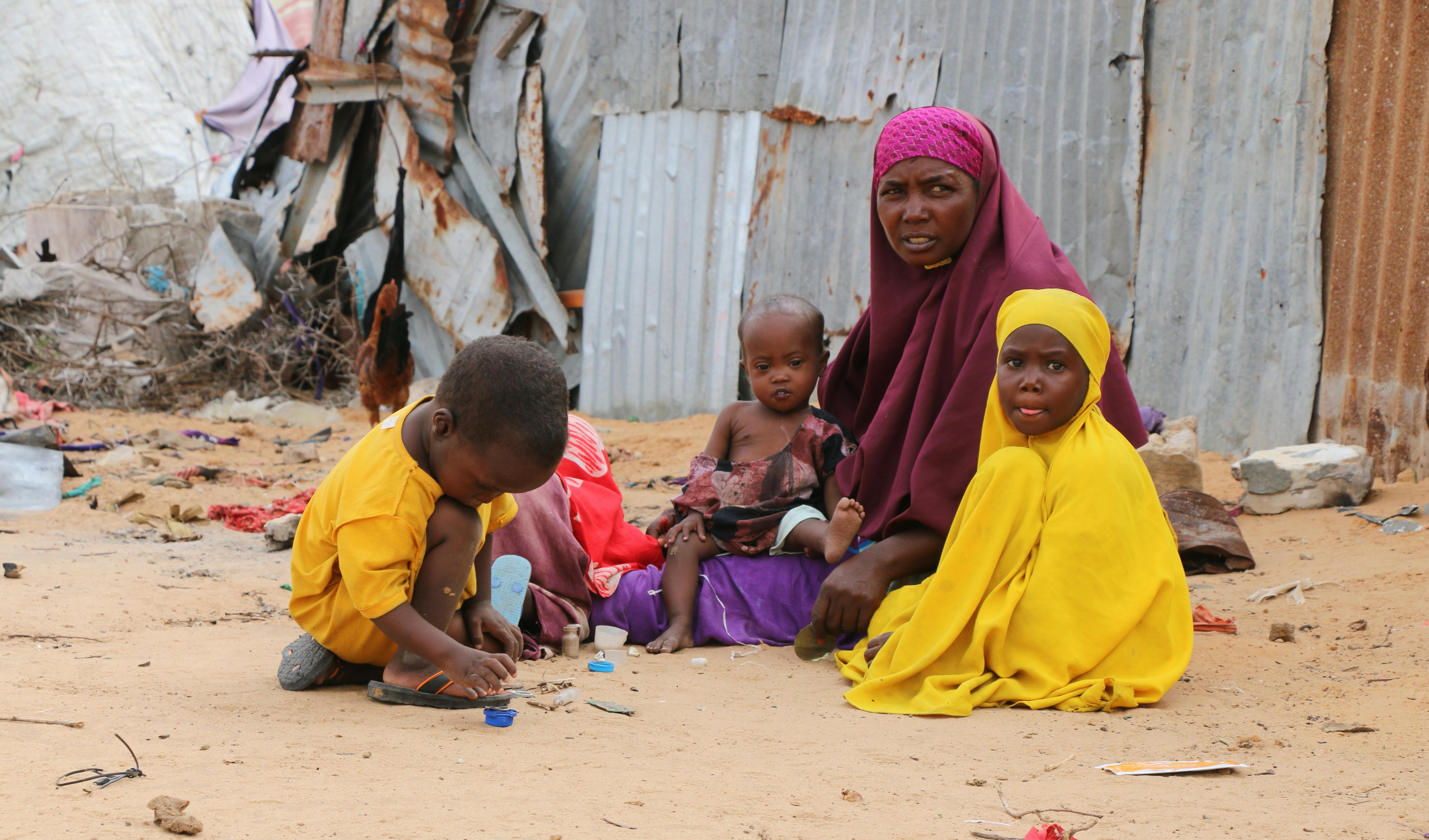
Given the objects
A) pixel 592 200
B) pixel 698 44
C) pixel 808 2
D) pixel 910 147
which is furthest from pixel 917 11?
pixel 910 147

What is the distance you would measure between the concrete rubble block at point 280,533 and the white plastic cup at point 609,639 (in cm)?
197

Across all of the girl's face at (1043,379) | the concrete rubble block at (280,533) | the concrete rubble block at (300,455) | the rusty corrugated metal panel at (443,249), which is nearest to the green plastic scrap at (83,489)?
the concrete rubble block at (300,455)

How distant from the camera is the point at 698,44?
740 centimetres

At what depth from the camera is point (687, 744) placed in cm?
231

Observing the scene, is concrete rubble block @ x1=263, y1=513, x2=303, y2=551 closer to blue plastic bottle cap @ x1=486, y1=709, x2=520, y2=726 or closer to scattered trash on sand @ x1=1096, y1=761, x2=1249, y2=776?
blue plastic bottle cap @ x1=486, y1=709, x2=520, y2=726

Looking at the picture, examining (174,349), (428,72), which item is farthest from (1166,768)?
(174,349)

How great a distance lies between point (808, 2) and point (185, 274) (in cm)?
629

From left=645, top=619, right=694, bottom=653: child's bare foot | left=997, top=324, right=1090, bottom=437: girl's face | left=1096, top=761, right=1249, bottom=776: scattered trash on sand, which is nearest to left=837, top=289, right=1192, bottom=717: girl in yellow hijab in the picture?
left=997, top=324, right=1090, bottom=437: girl's face

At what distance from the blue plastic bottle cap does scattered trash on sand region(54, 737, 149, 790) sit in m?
0.69

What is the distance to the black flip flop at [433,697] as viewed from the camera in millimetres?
2453

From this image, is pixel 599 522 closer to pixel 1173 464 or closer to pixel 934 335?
pixel 934 335

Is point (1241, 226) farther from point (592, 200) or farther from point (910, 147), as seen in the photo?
point (592, 200)

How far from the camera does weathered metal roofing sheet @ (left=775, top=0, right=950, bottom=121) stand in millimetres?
6301

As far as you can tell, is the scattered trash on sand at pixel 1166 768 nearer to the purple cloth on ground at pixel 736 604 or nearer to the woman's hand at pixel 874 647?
the woman's hand at pixel 874 647
